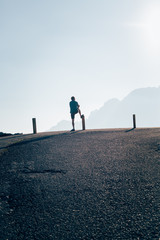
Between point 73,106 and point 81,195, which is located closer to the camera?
point 81,195

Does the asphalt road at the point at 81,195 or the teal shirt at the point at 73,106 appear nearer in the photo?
the asphalt road at the point at 81,195

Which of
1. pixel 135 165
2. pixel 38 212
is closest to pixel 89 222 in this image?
pixel 38 212

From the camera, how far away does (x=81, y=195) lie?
Answer: 14.0 feet

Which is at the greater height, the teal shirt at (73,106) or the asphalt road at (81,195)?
the teal shirt at (73,106)

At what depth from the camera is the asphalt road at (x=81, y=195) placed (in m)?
3.26

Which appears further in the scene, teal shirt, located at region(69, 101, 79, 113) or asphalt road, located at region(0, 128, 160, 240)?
teal shirt, located at region(69, 101, 79, 113)

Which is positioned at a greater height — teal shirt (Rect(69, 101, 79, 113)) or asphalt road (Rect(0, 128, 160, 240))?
teal shirt (Rect(69, 101, 79, 113))

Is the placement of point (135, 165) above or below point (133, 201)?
above

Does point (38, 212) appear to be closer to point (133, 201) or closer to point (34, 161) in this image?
point (133, 201)

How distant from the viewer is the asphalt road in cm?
326

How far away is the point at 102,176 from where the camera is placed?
5078mm

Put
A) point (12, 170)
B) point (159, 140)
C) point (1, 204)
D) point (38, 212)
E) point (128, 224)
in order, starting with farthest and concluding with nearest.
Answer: point (159, 140), point (12, 170), point (1, 204), point (38, 212), point (128, 224)

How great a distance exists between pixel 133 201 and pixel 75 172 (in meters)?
1.91

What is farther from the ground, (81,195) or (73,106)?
(73,106)
